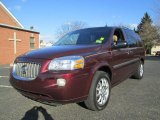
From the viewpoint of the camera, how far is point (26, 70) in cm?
436

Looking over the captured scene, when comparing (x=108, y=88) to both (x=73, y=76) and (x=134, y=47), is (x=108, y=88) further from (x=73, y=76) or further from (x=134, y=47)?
(x=134, y=47)

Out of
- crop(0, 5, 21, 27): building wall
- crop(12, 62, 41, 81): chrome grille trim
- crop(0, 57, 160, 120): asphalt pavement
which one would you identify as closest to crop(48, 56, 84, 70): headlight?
crop(12, 62, 41, 81): chrome grille trim

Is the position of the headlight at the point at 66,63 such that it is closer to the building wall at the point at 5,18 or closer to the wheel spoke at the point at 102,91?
the wheel spoke at the point at 102,91

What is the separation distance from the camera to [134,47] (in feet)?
23.6

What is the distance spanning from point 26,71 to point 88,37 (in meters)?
2.09

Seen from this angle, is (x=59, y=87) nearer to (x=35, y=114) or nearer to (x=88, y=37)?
(x=35, y=114)

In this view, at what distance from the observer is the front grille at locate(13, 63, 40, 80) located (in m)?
4.21

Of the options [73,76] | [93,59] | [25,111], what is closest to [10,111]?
[25,111]

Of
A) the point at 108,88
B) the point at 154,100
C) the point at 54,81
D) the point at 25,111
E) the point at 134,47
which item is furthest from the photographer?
the point at 134,47

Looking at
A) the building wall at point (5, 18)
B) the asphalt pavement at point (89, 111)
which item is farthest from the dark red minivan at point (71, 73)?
the building wall at point (5, 18)

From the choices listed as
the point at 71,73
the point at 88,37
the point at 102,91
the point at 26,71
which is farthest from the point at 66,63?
the point at 88,37

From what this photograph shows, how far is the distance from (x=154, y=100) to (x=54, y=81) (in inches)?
107

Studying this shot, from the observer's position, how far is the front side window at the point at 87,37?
5.47 m

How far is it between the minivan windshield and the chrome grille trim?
162 centimetres
